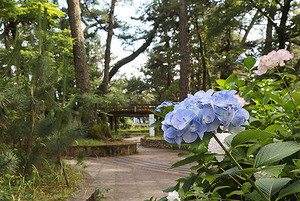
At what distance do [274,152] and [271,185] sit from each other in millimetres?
115

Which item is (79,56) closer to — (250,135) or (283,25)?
(283,25)

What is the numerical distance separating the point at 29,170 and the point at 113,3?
1438cm

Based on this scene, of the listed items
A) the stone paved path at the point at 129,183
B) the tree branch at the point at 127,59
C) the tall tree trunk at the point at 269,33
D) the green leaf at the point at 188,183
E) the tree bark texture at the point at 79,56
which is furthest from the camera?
the tree branch at the point at 127,59

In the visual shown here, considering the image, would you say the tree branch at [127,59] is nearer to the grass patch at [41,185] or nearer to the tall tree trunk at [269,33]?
the tall tree trunk at [269,33]

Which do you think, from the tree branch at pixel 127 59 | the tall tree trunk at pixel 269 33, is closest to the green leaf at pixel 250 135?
the tall tree trunk at pixel 269 33

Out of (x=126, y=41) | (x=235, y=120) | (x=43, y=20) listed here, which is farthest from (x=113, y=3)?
(x=235, y=120)

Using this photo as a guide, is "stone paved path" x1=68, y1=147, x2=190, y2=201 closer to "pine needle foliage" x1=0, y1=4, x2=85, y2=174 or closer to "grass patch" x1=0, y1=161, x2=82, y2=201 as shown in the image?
"grass patch" x1=0, y1=161, x2=82, y2=201

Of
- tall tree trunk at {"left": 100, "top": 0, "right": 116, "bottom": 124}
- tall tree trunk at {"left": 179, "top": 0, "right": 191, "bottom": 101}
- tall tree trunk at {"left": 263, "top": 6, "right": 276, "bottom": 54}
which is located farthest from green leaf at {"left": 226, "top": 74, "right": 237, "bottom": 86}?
tall tree trunk at {"left": 100, "top": 0, "right": 116, "bottom": 124}

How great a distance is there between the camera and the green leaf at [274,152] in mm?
811

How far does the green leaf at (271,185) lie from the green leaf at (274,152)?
0.30 ft

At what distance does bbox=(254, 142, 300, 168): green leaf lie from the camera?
2.66 ft

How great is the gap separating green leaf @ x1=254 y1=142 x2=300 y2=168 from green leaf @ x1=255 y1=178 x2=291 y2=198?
0.30 ft

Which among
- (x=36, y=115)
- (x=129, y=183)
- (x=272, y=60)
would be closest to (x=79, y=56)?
(x=129, y=183)

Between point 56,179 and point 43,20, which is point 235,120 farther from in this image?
point 56,179
